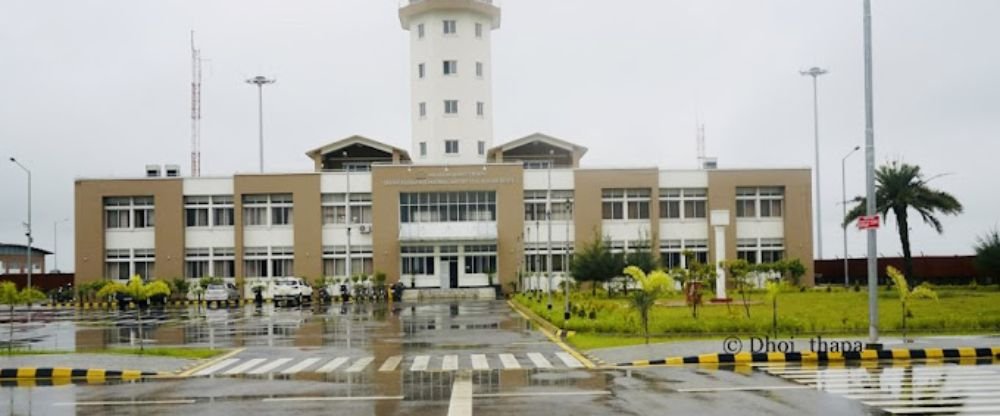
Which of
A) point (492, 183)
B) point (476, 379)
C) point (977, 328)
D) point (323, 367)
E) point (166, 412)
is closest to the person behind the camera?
point (166, 412)

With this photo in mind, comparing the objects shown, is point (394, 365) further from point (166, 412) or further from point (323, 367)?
point (166, 412)

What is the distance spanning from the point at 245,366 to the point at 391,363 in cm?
314

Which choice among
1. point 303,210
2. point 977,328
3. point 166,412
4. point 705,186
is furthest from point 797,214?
point 166,412

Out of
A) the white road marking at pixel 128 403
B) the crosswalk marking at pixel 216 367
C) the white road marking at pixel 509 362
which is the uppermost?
the white road marking at pixel 128 403

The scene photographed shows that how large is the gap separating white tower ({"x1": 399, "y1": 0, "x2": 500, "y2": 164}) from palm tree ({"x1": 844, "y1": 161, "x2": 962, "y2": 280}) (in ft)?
89.9

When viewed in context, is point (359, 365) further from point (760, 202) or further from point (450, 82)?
point (760, 202)

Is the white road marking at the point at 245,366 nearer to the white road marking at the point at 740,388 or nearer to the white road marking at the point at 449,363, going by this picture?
the white road marking at the point at 449,363

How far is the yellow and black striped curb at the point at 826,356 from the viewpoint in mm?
20625

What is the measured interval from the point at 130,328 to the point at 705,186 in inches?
1570

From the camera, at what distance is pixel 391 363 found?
71.4ft

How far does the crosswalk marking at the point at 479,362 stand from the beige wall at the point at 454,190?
4103 cm

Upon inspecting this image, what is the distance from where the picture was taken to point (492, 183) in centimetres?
6444

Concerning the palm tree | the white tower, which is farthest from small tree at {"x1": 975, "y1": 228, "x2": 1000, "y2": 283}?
the white tower

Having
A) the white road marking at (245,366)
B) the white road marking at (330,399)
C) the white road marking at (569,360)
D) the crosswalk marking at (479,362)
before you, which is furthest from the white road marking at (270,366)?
the white road marking at (569,360)
